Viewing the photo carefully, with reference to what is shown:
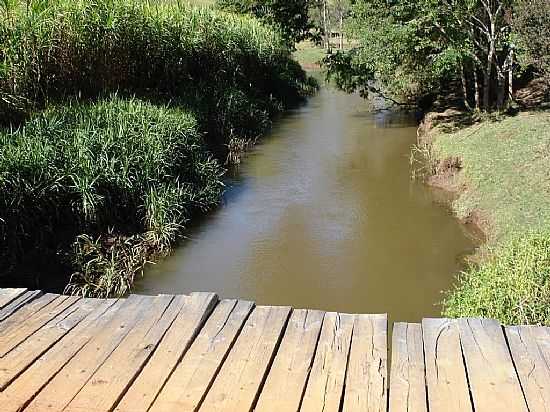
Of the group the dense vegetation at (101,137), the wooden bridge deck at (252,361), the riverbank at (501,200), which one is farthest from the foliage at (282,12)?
the wooden bridge deck at (252,361)

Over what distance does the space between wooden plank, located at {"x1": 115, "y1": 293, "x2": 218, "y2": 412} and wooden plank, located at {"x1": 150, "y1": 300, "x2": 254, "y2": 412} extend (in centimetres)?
3

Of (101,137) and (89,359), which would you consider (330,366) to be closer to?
(89,359)

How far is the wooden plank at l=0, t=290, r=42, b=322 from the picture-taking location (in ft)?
9.17

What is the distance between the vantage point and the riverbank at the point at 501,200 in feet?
13.9

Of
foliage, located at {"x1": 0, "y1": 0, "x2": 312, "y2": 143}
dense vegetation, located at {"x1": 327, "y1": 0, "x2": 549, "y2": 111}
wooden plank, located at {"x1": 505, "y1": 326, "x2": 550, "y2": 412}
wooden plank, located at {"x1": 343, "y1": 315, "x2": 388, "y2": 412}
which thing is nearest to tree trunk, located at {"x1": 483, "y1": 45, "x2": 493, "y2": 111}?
dense vegetation, located at {"x1": 327, "y1": 0, "x2": 549, "y2": 111}

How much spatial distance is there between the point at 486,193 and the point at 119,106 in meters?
4.81

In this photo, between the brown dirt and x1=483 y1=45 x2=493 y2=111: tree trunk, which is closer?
the brown dirt

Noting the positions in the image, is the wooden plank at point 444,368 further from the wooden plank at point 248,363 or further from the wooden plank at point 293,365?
the wooden plank at point 248,363

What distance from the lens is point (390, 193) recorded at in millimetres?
9062

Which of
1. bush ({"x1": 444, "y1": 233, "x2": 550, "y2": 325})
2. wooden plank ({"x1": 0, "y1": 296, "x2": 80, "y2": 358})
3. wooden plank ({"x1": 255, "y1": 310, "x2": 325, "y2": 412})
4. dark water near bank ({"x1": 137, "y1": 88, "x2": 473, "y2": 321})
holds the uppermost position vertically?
wooden plank ({"x1": 0, "y1": 296, "x2": 80, "y2": 358})

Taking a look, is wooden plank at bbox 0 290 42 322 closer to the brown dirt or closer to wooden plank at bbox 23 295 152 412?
wooden plank at bbox 23 295 152 412

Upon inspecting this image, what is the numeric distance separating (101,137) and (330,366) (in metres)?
5.44

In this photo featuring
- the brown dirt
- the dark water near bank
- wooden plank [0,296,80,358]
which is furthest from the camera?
the brown dirt

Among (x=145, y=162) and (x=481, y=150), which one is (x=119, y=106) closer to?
(x=145, y=162)
